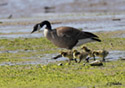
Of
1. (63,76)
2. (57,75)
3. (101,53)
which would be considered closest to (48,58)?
(101,53)

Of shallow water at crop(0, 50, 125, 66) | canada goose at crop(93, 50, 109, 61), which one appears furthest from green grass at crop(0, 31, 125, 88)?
canada goose at crop(93, 50, 109, 61)

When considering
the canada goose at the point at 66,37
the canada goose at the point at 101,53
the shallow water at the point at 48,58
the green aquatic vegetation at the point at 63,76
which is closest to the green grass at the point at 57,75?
the green aquatic vegetation at the point at 63,76

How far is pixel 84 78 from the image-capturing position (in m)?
9.02

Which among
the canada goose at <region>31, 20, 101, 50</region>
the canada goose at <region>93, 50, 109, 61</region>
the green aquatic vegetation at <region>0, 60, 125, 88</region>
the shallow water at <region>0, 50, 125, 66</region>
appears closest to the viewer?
the green aquatic vegetation at <region>0, 60, 125, 88</region>

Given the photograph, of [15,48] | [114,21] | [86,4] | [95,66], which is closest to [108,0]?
[86,4]

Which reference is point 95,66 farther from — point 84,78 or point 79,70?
point 84,78

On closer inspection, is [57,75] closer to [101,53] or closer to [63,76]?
[63,76]

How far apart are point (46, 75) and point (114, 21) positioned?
14071 millimetres

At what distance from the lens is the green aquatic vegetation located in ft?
28.0

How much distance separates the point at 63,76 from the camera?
937 centimetres

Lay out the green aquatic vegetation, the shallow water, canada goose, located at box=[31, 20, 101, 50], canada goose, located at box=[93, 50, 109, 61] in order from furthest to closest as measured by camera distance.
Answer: canada goose, located at box=[31, 20, 101, 50], the shallow water, canada goose, located at box=[93, 50, 109, 61], the green aquatic vegetation

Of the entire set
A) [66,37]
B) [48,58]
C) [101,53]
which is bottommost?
[48,58]

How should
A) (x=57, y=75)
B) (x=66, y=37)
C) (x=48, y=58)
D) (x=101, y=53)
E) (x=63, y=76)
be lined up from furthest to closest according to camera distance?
1. (x=48, y=58)
2. (x=66, y=37)
3. (x=101, y=53)
4. (x=57, y=75)
5. (x=63, y=76)

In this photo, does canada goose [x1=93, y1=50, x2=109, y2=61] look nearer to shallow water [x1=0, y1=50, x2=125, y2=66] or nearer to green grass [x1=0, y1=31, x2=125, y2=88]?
shallow water [x1=0, y1=50, x2=125, y2=66]
